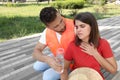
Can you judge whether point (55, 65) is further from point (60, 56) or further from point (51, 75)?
point (51, 75)

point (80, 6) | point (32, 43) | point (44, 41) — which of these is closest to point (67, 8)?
point (80, 6)

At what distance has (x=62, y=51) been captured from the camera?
116 inches

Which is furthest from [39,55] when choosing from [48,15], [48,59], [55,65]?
[48,15]

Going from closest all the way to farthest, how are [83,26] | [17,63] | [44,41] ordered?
[83,26] < [44,41] < [17,63]

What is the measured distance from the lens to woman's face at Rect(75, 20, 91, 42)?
2.54 metres

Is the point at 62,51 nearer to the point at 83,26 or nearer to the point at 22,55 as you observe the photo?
the point at 83,26

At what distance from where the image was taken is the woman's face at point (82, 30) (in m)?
2.54

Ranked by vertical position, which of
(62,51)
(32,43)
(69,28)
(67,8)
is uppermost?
(69,28)

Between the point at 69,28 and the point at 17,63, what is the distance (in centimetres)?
269

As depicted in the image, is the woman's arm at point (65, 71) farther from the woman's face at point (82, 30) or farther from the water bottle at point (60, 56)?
the woman's face at point (82, 30)

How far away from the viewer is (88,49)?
2.62 metres

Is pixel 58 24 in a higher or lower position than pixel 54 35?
higher

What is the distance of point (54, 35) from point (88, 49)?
46 centimetres

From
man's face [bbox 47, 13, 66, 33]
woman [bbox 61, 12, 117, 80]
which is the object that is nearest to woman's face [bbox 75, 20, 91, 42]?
woman [bbox 61, 12, 117, 80]
